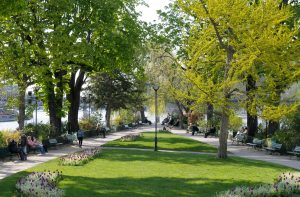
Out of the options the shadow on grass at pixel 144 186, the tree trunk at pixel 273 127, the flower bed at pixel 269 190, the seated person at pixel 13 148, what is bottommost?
the shadow on grass at pixel 144 186

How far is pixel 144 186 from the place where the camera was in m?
14.0

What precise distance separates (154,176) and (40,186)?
505 centimetres

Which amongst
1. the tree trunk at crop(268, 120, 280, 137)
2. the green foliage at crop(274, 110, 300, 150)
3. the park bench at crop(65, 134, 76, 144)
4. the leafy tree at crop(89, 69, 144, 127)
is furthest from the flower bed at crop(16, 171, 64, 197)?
the leafy tree at crop(89, 69, 144, 127)

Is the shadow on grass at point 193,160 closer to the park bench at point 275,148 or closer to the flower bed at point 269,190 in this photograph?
the park bench at point 275,148

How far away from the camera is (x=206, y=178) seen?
1571cm

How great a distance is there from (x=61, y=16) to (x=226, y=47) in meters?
13.0

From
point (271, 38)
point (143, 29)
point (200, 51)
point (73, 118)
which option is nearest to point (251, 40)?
point (271, 38)

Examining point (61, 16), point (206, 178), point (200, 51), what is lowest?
point (206, 178)

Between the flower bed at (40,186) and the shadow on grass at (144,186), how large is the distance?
442 millimetres

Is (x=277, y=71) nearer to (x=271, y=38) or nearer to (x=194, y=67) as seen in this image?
Answer: (x=271, y=38)

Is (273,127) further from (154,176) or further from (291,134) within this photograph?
(154,176)

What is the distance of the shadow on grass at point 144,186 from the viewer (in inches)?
500

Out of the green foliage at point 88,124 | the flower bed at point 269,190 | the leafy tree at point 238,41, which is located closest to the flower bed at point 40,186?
the flower bed at point 269,190

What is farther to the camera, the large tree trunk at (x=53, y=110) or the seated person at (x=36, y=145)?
the large tree trunk at (x=53, y=110)
